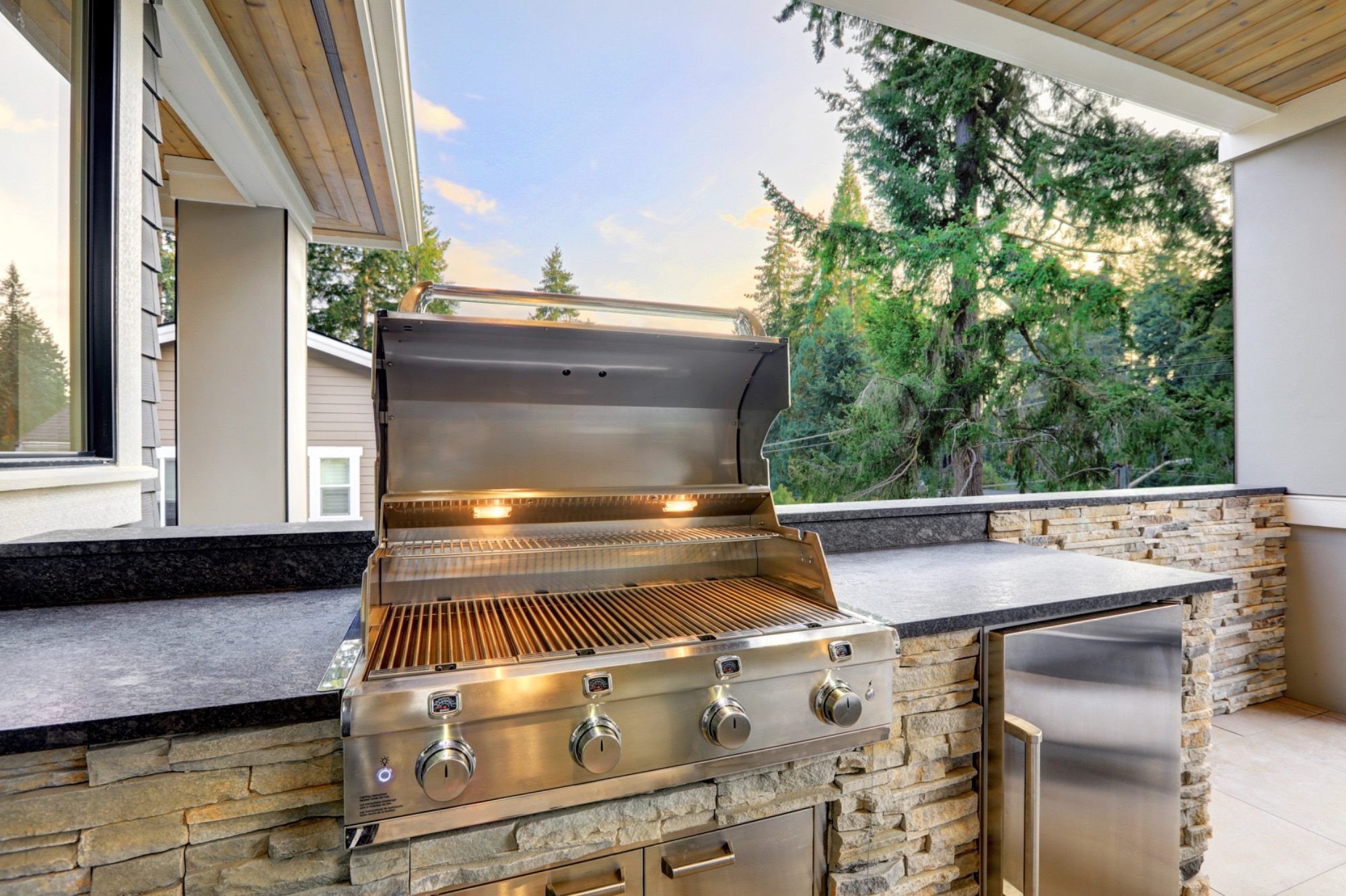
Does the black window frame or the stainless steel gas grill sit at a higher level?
the black window frame

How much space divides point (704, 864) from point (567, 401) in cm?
108

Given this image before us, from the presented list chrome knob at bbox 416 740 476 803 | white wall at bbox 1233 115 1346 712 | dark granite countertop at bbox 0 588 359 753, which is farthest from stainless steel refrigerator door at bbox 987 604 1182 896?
white wall at bbox 1233 115 1346 712

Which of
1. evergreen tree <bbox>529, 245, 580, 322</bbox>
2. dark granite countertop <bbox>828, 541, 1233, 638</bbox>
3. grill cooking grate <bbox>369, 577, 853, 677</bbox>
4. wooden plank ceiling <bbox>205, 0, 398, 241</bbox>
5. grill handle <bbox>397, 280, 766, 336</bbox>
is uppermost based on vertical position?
evergreen tree <bbox>529, 245, 580, 322</bbox>

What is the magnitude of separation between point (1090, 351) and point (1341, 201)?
3696 millimetres

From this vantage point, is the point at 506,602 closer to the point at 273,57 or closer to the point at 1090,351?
the point at 273,57

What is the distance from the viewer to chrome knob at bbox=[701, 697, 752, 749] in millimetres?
1071

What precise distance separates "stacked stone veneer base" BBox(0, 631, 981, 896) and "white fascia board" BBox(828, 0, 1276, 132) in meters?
2.91

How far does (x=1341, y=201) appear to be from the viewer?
3070mm

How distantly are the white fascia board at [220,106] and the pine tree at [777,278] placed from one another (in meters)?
5.59

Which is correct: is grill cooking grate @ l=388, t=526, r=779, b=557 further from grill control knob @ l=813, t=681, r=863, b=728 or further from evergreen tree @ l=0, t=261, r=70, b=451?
evergreen tree @ l=0, t=261, r=70, b=451

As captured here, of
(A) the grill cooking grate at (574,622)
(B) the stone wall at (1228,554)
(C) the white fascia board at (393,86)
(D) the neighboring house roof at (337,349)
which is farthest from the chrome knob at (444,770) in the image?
(D) the neighboring house roof at (337,349)

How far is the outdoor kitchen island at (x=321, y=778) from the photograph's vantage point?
0.85 metres

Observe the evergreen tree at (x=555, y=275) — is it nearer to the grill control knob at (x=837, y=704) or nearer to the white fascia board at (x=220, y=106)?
the white fascia board at (x=220, y=106)

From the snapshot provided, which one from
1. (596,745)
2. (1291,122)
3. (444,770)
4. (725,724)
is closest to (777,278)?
(1291,122)
